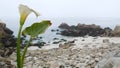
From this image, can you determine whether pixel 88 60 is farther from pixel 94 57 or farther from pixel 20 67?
pixel 20 67

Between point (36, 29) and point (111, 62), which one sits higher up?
point (36, 29)

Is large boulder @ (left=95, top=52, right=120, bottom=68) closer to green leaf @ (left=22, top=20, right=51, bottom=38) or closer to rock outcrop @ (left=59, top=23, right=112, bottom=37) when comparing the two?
green leaf @ (left=22, top=20, right=51, bottom=38)

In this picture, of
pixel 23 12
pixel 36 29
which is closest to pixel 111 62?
pixel 36 29

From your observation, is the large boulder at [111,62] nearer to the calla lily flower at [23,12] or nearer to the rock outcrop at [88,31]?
the calla lily flower at [23,12]

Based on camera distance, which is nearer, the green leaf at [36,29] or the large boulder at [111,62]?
the green leaf at [36,29]

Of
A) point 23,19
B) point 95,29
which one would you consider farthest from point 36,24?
point 95,29

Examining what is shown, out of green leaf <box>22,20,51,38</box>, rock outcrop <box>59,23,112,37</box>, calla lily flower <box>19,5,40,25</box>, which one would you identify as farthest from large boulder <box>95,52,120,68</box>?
rock outcrop <box>59,23,112,37</box>

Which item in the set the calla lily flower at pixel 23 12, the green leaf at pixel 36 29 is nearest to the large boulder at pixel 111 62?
the green leaf at pixel 36 29

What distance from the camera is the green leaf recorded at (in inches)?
237

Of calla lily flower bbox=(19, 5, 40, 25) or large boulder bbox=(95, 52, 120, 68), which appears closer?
calla lily flower bbox=(19, 5, 40, 25)

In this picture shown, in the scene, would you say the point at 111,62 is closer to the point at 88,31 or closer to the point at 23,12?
the point at 23,12

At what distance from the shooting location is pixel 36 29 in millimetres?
6074

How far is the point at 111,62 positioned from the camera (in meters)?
6.38

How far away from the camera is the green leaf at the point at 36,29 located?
237 inches
